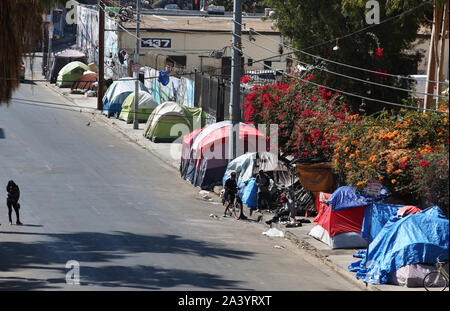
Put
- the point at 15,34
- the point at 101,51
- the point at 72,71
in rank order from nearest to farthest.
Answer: the point at 15,34 → the point at 101,51 → the point at 72,71

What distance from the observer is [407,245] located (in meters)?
18.1

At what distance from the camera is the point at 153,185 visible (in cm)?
3011

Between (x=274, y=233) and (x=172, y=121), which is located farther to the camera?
(x=172, y=121)

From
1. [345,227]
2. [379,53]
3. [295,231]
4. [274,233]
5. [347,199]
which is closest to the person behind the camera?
[345,227]

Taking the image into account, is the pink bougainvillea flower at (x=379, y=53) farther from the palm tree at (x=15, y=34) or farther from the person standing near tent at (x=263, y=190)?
the palm tree at (x=15, y=34)

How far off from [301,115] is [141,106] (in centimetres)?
1864

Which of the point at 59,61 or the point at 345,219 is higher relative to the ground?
the point at 59,61

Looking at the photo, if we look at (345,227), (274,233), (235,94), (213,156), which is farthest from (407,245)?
(213,156)

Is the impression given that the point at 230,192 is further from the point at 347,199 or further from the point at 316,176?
the point at 347,199

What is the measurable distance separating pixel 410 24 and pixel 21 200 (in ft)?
49.2

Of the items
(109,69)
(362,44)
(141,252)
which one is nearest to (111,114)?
(109,69)

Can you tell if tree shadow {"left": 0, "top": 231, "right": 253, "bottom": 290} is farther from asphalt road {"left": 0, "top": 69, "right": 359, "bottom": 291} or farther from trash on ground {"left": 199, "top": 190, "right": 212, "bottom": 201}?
trash on ground {"left": 199, "top": 190, "right": 212, "bottom": 201}

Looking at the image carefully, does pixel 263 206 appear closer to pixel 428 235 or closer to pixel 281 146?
pixel 281 146

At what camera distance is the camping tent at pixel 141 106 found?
43812 millimetres
